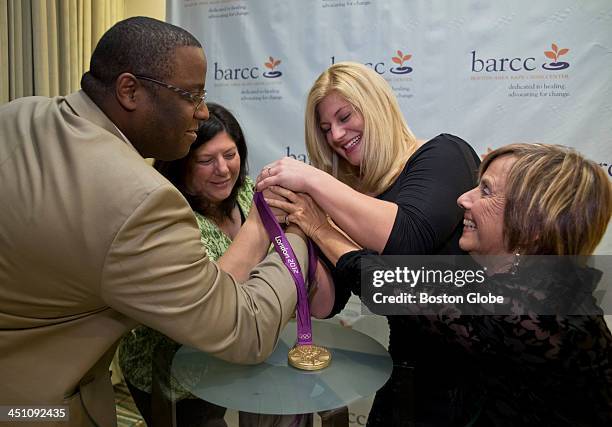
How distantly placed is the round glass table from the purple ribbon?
0.12 meters

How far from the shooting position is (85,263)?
0.99 meters

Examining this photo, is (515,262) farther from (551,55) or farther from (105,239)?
(551,55)

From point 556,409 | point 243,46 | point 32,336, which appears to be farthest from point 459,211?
point 243,46

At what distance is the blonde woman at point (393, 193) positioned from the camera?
1456 mm

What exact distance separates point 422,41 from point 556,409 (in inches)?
94.0

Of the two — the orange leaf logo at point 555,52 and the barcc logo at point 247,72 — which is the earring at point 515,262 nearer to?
the orange leaf logo at point 555,52

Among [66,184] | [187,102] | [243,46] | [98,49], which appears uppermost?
[243,46]

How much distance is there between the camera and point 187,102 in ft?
3.98

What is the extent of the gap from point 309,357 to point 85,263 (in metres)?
0.75

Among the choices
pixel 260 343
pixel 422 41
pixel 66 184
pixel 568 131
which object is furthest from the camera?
pixel 422 41

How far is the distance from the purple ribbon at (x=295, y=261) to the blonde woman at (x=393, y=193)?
0.07 meters

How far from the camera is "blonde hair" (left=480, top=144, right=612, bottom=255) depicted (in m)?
1.23

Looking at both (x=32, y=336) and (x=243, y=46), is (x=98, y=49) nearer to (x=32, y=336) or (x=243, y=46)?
(x=32, y=336)

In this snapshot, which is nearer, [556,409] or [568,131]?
[556,409]
